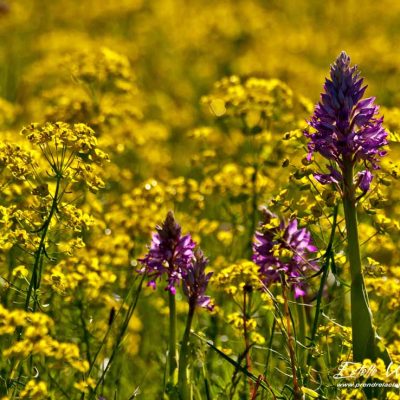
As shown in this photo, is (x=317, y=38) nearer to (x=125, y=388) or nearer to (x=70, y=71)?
(x=70, y=71)

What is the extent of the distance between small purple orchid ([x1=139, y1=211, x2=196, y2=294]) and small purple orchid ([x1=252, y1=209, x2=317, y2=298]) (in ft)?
1.06

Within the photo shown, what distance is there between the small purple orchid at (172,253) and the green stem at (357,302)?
0.68m

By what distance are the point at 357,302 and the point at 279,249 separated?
1.59 ft

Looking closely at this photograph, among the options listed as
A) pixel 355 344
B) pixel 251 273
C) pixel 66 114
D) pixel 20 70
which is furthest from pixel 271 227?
pixel 20 70

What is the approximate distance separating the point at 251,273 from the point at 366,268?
0.50m

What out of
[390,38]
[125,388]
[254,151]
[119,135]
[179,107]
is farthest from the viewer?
[390,38]

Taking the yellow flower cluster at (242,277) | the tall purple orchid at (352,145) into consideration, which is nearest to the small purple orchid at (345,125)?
the tall purple orchid at (352,145)

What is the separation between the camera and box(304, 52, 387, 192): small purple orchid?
3.42 m

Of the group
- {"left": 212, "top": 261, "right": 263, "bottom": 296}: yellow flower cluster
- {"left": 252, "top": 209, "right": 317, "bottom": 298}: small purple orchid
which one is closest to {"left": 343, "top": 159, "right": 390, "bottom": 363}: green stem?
{"left": 252, "top": 209, "right": 317, "bottom": 298}: small purple orchid

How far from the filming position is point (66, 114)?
6215 millimetres

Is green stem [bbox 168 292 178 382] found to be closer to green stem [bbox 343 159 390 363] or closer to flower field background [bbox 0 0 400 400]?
flower field background [bbox 0 0 400 400]

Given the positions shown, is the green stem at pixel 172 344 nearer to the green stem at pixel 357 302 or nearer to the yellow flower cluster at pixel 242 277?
the yellow flower cluster at pixel 242 277

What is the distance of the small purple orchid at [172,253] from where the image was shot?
3719mm

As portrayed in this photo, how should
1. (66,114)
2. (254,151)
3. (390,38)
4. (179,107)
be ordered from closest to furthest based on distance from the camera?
(254,151), (66,114), (179,107), (390,38)
